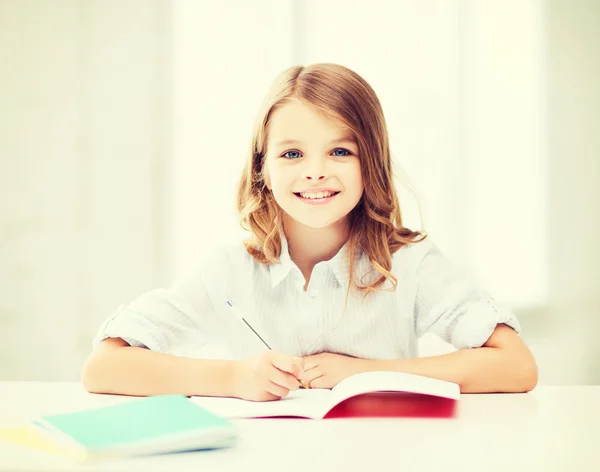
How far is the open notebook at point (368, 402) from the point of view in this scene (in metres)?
0.89

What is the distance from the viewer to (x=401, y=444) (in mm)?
751

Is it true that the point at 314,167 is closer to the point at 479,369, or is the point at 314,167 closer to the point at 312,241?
the point at 312,241

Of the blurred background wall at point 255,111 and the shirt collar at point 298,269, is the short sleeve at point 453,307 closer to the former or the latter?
the shirt collar at point 298,269

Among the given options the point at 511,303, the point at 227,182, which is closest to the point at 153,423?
the point at 227,182

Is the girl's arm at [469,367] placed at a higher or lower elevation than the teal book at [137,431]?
higher

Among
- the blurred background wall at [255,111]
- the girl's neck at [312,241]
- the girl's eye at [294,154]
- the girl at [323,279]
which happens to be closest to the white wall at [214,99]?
the blurred background wall at [255,111]

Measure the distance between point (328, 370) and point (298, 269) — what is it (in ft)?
0.95

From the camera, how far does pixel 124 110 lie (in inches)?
115

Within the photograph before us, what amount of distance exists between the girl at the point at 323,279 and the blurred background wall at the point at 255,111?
1344 mm

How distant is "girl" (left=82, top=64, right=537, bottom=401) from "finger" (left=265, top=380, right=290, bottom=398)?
16 cm

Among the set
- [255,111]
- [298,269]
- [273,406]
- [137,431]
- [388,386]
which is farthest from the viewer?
[255,111]

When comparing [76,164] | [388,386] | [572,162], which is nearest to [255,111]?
[76,164]

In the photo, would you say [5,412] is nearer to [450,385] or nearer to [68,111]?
[450,385]

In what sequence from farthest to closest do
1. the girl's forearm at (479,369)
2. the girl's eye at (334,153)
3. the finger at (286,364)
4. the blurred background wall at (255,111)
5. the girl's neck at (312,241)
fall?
1. the blurred background wall at (255,111)
2. the girl's neck at (312,241)
3. the girl's eye at (334,153)
4. the girl's forearm at (479,369)
5. the finger at (286,364)
